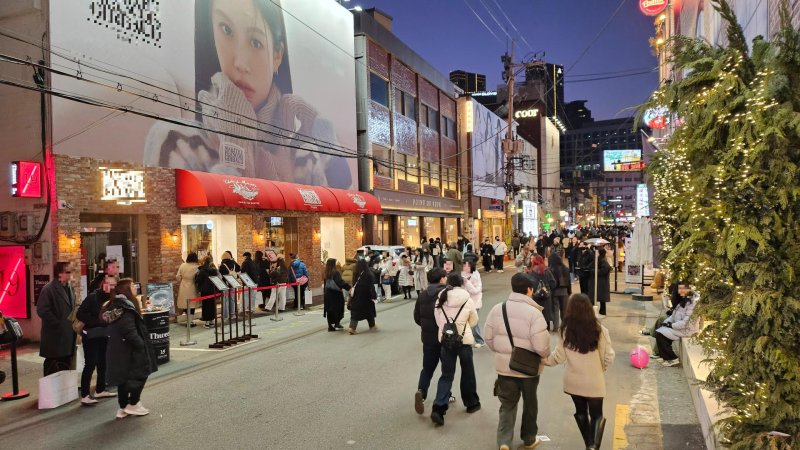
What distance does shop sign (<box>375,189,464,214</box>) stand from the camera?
28.8 meters

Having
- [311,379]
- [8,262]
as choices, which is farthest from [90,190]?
[311,379]

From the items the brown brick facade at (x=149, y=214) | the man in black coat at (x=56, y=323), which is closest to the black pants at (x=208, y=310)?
the brown brick facade at (x=149, y=214)

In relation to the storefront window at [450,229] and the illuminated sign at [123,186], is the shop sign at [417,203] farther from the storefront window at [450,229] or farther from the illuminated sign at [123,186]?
the illuminated sign at [123,186]

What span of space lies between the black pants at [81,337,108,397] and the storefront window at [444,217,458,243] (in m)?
32.5

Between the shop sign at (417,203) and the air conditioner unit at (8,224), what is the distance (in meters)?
Result: 17.3

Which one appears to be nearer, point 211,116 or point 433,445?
point 433,445

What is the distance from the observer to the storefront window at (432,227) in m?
36.4

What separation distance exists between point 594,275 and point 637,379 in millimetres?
6035

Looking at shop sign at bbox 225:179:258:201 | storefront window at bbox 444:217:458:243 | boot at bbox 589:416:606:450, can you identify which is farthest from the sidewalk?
storefront window at bbox 444:217:458:243

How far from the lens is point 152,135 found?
14570mm

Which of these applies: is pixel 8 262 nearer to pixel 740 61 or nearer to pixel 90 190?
pixel 90 190

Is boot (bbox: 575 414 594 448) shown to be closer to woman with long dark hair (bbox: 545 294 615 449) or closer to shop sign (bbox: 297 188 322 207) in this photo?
woman with long dark hair (bbox: 545 294 615 449)

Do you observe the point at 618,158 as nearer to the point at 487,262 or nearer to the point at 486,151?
the point at 486,151

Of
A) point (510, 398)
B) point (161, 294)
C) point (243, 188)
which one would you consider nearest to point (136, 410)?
point (510, 398)
